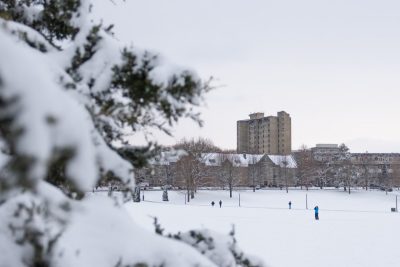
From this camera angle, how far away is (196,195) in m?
70.1

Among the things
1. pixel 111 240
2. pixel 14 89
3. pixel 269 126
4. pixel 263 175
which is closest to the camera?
pixel 14 89

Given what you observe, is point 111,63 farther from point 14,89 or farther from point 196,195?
point 196,195

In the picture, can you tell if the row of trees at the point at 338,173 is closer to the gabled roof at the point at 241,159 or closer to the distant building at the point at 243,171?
the gabled roof at the point at 241,159

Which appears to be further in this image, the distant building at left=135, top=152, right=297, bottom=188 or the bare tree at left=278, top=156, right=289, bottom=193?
the bare tree at left=278, top=156, right=289, bottom=193

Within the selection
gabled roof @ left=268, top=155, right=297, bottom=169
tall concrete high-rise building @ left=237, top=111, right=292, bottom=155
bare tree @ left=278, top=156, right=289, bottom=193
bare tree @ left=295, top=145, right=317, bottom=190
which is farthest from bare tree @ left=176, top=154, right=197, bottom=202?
tall concrete high-rise building @ left=237, top=111, right=292, bottom=155

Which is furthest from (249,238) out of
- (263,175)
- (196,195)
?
(263,175)

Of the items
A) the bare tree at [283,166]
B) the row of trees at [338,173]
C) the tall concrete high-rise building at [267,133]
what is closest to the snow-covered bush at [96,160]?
the row of trees at [338,173]

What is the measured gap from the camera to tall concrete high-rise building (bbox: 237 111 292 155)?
15462 centimetres

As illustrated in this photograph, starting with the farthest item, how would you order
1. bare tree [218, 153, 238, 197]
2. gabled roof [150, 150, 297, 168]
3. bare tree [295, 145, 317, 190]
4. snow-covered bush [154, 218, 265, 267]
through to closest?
bare tree [295, 145, 317, 190] < gabled roof [150, 150, 297, 168] < bare tree [218, 153, 238, 197] < snow-covered bush [154, 218, 265, 267]

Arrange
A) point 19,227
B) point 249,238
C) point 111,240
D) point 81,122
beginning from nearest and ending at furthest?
point 81,122 < point 19,227 < point 111,240 < point 249,238

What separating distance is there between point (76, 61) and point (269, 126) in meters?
155

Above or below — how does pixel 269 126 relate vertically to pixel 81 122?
above

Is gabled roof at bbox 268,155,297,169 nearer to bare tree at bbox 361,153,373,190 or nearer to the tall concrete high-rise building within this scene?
bare tree at bbox 361,153,373,190

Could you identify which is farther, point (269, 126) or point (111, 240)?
point (269, 126)
